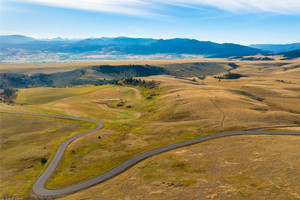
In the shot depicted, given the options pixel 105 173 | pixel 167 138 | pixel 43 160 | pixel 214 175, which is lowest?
pixel 43 160

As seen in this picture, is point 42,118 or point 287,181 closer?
point 287,181

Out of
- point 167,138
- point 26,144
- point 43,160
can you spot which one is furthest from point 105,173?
point 26,144

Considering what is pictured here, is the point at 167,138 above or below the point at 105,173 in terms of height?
above

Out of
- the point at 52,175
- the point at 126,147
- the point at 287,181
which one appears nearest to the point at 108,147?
the point at 126,147

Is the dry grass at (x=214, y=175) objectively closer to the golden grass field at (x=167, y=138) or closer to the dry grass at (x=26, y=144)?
the golden grass field at (x=167, y=138)

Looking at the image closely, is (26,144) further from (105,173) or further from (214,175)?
(214,175)

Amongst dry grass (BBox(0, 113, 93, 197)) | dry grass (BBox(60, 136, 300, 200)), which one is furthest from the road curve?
dry grass (BBox(60, 136, 300, 200))

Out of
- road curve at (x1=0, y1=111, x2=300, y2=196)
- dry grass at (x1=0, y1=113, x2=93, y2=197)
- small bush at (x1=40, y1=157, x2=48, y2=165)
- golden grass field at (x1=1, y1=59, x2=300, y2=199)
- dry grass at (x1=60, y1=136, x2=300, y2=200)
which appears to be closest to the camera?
dry grass at (x1=60, y1=136, x2=300, y2=200)

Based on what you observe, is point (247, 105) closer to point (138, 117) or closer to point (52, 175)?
point (138, 117)

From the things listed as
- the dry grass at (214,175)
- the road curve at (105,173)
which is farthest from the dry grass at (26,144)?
the dry grass at (214,175)

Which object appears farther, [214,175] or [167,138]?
[167,138]

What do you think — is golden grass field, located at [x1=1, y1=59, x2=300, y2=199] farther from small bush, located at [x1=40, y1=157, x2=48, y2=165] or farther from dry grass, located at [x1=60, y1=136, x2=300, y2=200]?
small bush, located at [x1=40, y1=157, x2=48, y2=165]
